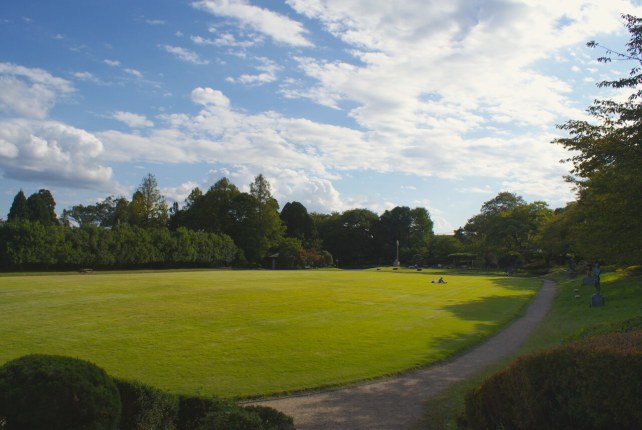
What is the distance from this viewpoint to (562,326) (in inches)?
795

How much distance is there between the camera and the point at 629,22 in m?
15.7

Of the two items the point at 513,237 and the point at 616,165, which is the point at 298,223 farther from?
the point at 616,165

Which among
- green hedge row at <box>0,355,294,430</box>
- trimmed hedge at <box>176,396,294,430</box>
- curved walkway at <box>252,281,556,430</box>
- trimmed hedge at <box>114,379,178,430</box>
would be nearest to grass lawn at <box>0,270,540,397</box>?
curved walkway at <box>252,281,556,430</box>

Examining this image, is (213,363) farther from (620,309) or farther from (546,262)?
(546,262)

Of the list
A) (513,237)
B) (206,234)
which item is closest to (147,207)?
(206,234)

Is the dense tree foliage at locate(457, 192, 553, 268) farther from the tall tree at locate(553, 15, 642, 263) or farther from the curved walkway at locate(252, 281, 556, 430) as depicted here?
the curved walkway at locate(252, 281, 556, 430)

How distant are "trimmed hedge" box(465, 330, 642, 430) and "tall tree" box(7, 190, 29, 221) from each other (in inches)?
Answer: 3865

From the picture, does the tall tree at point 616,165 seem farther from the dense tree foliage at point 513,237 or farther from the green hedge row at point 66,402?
the dense tree foliage at point 513,237

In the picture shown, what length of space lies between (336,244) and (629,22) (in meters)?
103

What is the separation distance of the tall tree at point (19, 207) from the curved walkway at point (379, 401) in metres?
93.2

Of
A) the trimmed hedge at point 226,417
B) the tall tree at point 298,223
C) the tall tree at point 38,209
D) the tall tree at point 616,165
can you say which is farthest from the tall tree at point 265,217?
the trimmed hedge at point 226,417

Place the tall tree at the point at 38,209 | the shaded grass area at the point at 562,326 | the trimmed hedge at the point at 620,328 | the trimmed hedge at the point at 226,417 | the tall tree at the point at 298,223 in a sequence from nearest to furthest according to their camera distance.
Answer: the trimmed hedge at the point at 226,417 → the shaded grass area at the point at 562,326 → the trimmed hedge at the point at 620,328 → the tall tree at the point at 38,209 → the tall tree at the point at 298,223

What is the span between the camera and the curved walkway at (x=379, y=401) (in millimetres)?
8906

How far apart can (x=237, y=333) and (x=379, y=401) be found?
849 cm
